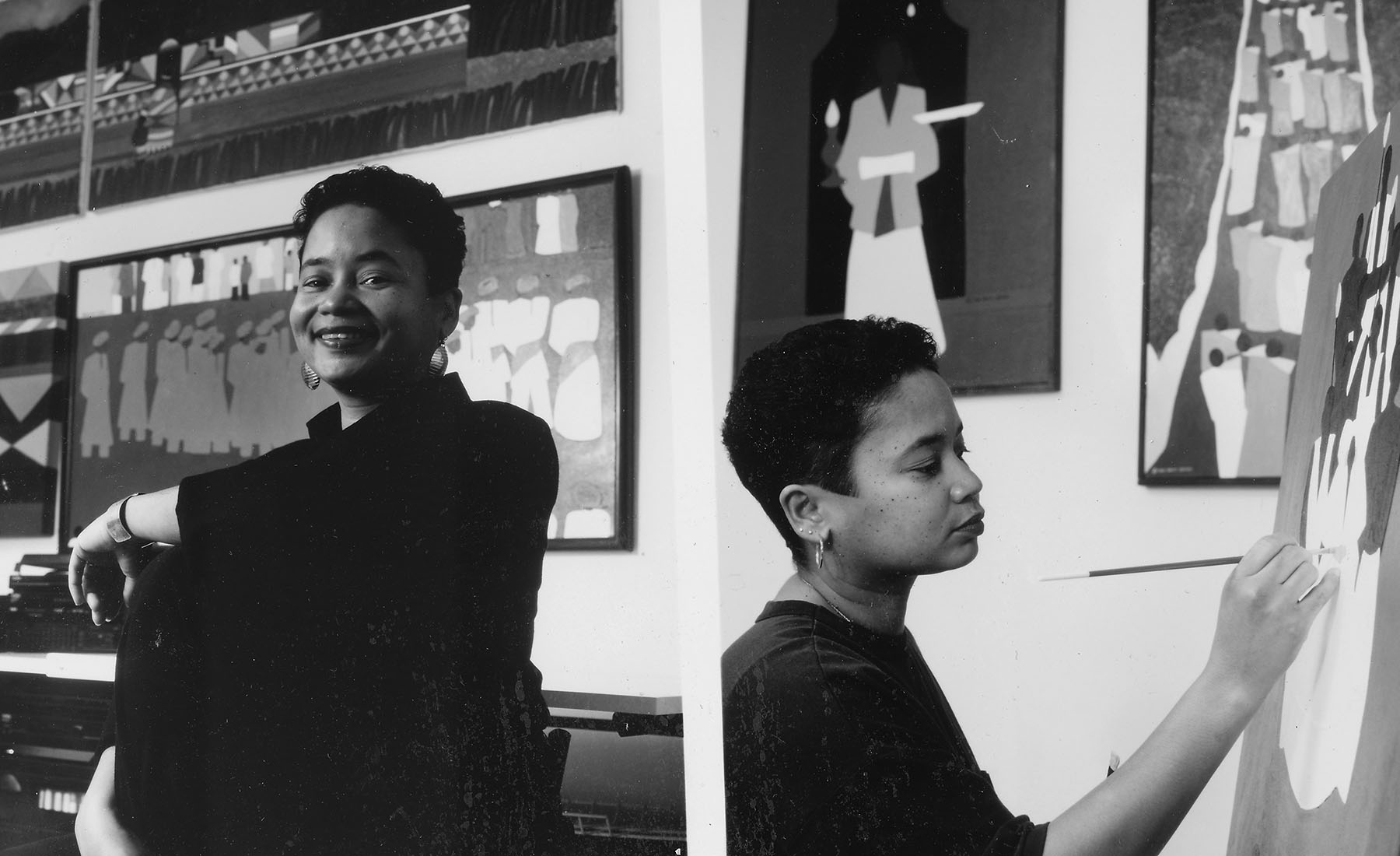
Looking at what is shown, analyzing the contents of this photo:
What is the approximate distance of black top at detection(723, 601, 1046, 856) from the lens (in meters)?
1.03

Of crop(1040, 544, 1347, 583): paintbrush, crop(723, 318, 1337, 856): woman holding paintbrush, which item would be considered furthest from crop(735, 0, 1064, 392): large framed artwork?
crop(1040, 544, 1347, 583): paintbrush

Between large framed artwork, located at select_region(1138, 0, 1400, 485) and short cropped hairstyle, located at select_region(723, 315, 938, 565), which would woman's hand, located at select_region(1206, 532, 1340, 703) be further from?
short cropped hairstyle, located at select_region(723, 315, 938, 565)

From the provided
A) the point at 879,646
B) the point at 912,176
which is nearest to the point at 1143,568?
the point at 879,646

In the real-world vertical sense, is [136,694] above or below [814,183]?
below

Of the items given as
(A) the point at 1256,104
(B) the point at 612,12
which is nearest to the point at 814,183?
(B) the point at 612,12

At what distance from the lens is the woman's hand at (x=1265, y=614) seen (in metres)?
0.95

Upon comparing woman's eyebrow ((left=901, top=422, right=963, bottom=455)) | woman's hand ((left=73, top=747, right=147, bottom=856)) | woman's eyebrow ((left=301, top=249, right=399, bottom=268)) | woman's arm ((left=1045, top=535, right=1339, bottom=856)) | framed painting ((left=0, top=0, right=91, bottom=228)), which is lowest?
woman's hand ((left=73, top=747, right=147, bottom=856))

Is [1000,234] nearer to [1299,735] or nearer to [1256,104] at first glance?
[1256,104]

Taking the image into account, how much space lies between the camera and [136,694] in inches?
41.6

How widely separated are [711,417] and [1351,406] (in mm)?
653

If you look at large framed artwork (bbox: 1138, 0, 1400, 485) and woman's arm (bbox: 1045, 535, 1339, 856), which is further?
large framed artwork (bbox: 1138, 0, 1400, 485)

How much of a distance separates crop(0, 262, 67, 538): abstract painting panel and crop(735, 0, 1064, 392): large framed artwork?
82 cm

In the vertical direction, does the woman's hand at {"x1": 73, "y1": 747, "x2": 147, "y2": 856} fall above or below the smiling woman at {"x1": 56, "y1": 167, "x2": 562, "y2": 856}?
below

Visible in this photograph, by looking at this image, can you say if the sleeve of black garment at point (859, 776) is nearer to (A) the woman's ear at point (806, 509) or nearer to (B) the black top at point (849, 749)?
(B) the black top at point (849, 749)
